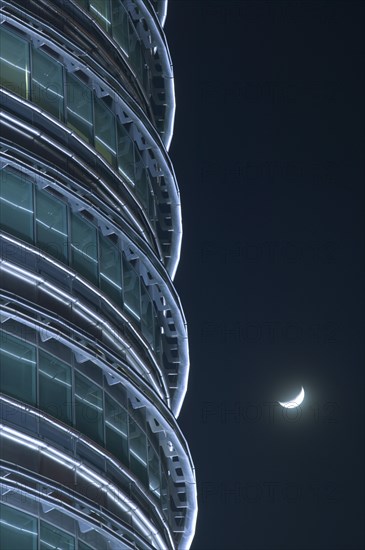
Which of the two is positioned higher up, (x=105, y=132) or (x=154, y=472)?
(x=105, y=132)

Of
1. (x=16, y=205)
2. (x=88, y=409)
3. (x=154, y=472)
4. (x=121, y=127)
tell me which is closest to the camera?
(x=88, y=409)

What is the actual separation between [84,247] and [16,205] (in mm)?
2703

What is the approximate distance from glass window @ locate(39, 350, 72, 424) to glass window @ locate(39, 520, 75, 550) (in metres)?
2.73

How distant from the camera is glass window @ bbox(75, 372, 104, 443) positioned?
3275 cm

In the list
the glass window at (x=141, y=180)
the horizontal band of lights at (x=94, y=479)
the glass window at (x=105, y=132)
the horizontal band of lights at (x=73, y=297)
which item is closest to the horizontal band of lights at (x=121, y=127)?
the glass window at (x=105, y=132)

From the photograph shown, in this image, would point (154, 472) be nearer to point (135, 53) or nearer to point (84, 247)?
point (84, 247)

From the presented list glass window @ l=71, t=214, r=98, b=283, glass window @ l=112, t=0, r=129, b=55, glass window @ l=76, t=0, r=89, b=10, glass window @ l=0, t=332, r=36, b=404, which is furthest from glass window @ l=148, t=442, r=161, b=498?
glass window @ l=112, t=0, r=129, b=55

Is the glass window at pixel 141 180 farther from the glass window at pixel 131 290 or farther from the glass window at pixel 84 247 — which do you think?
the glass window at pixel 84 247

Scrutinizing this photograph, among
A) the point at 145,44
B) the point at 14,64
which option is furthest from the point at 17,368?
the point at 145,44

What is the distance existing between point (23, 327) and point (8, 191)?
11.5ft

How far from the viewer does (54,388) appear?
105 feet

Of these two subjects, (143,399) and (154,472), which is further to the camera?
(154,472)

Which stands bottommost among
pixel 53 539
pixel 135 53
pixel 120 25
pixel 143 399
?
pixel 53 539

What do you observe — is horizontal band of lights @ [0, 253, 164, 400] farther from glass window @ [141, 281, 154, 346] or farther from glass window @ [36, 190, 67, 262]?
glass window @ [141, 281, 154, 346]
